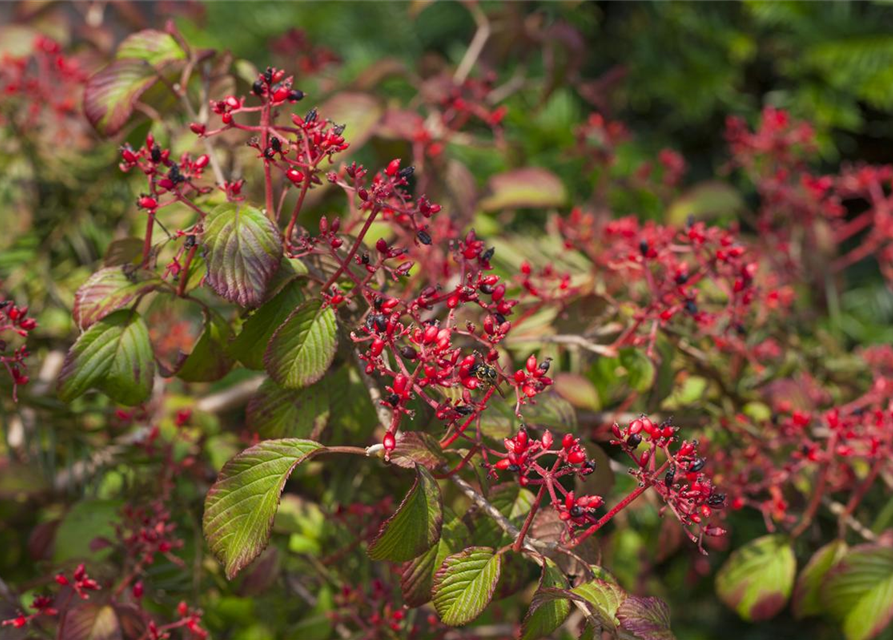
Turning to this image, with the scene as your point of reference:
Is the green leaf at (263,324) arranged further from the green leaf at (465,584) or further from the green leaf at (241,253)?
the green leaf at (465,584)

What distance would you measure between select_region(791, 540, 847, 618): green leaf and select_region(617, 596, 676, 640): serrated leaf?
446mm

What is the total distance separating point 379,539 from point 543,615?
4.9 inches

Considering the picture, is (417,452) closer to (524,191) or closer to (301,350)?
(301,350)

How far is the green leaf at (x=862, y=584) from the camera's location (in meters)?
0.93

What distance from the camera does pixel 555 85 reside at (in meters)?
1.37

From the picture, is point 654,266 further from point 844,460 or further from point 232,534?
point 232,534

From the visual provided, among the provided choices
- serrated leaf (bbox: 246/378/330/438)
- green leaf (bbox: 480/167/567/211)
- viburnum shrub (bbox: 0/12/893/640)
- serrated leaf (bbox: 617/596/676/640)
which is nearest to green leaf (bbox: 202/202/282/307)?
viburnum shrub (bbox: 0/12/893/640)

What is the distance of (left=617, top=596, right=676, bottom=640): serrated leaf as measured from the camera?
1.90ft

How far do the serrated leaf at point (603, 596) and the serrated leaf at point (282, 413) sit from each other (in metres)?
0.25

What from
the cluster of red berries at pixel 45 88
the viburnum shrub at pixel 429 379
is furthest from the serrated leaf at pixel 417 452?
the cluster of red berries at pixel 45 88

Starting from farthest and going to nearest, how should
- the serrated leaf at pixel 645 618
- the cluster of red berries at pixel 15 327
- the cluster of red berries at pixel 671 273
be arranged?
the cluster of red berries at pixel 671 273 → the cluster of red berries at pixel 15 327 → the serrated leaf at pixel 645 618

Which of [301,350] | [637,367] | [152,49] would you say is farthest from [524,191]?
[301,350]

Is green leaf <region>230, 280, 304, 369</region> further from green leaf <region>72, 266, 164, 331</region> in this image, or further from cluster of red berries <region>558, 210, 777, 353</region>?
cluster of red berries <region>558, 210, 777, 353</region>

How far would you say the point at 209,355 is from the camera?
2.44 ft
